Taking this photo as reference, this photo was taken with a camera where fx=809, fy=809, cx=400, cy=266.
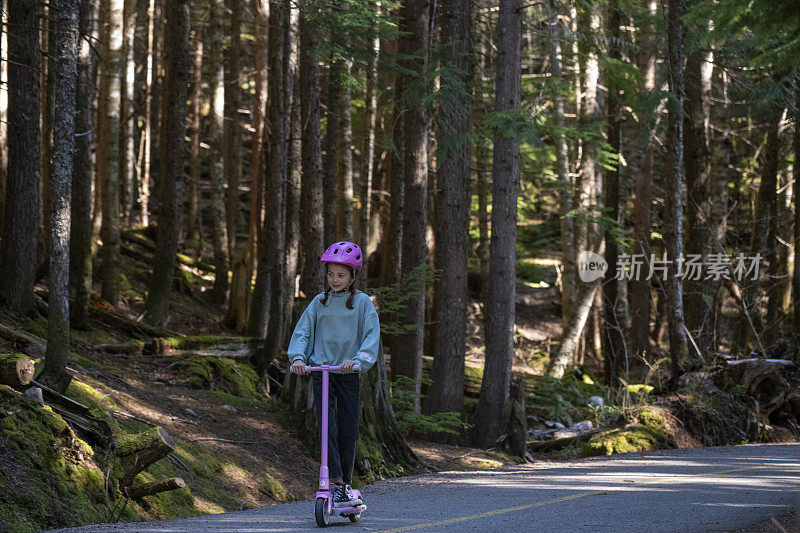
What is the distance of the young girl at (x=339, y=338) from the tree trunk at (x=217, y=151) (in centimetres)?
1737

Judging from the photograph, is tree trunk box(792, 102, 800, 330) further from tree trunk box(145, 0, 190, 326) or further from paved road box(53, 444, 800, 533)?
tree trunk box(145, 0, 190, 326)

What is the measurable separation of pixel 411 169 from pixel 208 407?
23.3 ft

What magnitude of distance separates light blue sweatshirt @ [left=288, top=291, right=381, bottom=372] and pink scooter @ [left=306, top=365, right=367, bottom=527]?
0.28 m

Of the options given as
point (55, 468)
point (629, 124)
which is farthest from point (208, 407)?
point (629, 124)

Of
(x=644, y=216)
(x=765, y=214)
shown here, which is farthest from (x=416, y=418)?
(x=765, y=214)

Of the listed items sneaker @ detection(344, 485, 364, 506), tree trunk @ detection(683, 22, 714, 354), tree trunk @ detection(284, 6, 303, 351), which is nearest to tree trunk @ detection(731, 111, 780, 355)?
tree trunk @ detection(683, 22, 714, 354)

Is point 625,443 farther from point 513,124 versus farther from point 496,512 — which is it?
point 496,512

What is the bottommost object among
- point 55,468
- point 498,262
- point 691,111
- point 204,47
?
point 55,468

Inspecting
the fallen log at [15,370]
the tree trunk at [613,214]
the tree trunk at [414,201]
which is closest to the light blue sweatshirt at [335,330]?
the fallen log at [15,370]

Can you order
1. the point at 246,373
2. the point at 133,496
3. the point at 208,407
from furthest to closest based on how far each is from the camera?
the point at 246,373 → the point at 208,407 → the point at 133,496

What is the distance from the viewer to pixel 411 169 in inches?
670

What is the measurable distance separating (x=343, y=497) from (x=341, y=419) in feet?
2.13

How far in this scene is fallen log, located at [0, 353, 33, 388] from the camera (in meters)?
7.55

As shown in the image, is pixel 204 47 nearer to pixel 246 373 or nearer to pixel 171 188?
pixel 171 188
